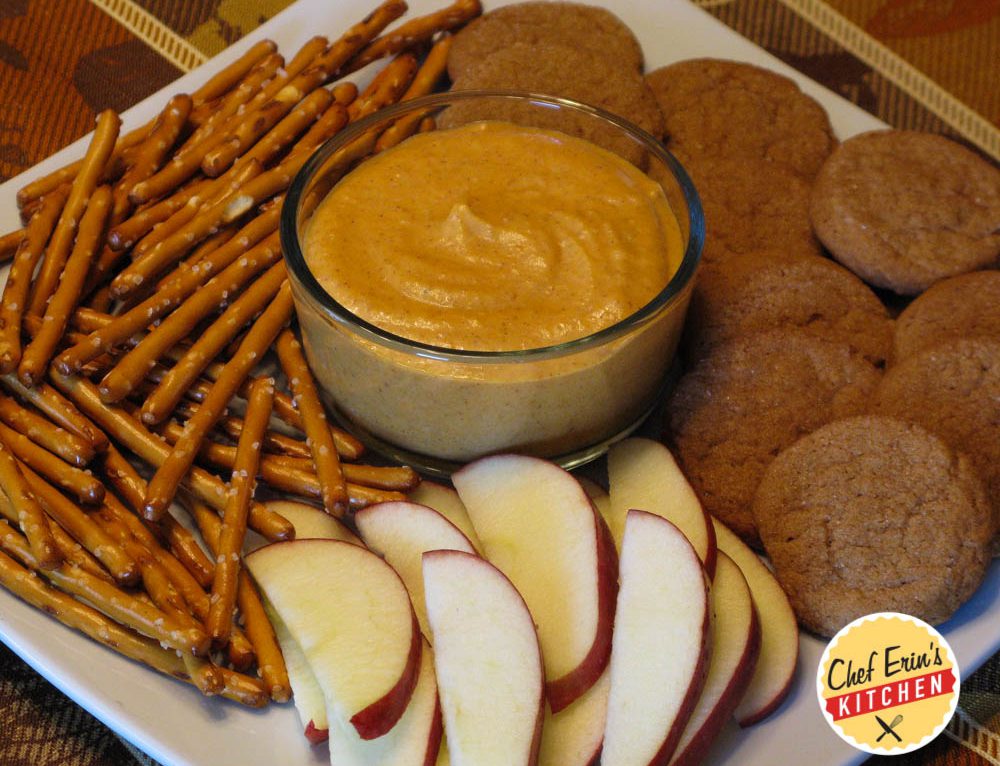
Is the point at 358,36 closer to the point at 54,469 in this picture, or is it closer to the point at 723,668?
the point at 54,469

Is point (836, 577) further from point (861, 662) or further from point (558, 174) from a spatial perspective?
point (558, 174)

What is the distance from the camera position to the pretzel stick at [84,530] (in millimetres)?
2037

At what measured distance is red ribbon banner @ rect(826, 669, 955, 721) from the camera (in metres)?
2.06

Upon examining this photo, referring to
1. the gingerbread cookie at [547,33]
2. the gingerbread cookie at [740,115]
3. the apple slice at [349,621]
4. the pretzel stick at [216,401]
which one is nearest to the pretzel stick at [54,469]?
the pretzel stick at [216,401]

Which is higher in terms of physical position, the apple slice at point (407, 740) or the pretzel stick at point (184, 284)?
the pretzel stick at point (184, 284)

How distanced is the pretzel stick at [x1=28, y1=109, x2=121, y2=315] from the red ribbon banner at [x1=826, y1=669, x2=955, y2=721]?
184 centimetres

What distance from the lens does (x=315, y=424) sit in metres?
2.33

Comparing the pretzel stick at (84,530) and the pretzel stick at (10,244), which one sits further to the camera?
the pretzel stick at (10,244)

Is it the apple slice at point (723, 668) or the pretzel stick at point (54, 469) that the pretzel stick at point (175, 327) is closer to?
the pretzel stick at point (54, 469)

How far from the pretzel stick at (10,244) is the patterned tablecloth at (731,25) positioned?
696 millimetres

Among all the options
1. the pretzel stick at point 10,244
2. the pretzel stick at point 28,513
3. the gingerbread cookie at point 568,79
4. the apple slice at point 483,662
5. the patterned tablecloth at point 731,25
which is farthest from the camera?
the patterned tablecloth at point 731,25

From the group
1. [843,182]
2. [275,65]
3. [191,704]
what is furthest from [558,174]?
[191,704]

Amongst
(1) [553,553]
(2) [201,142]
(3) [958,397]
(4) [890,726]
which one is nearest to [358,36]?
(2) [201,142]

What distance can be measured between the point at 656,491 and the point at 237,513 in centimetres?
82
